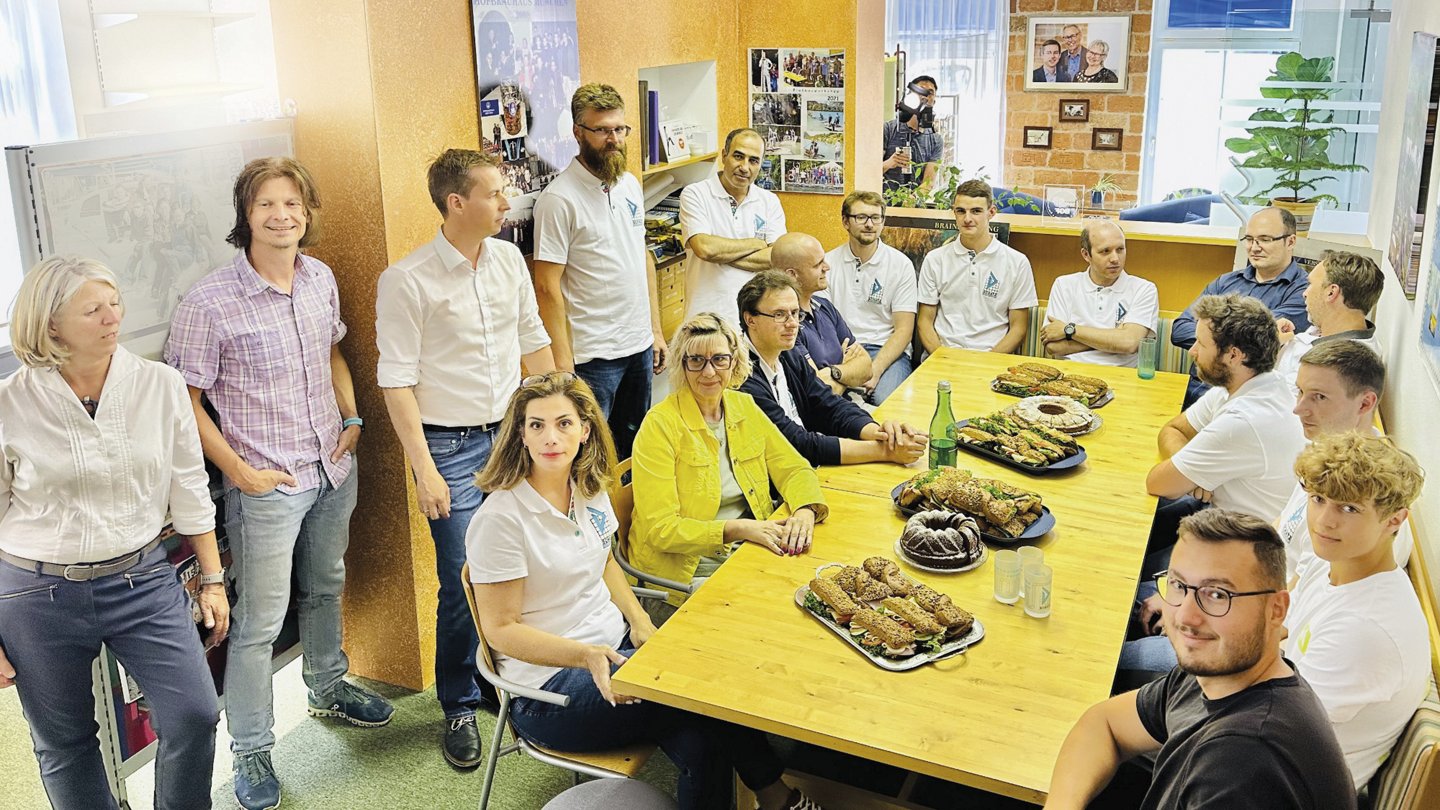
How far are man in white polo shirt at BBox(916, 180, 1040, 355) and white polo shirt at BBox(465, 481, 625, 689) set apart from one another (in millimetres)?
2984

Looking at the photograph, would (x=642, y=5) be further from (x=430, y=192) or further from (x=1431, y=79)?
(x=1431, y=79)

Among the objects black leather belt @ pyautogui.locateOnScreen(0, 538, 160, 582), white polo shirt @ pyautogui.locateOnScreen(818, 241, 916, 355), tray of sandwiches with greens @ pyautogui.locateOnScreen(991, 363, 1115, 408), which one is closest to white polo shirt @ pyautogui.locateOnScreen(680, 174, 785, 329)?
white polo shirt @ pyautogui.locateOnScreen(818, 241, 916, 355)

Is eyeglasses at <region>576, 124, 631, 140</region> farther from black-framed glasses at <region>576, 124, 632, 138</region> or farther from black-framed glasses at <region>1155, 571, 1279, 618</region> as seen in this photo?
black-framed glasses at <region>1155, 571, 1279, 618</region>

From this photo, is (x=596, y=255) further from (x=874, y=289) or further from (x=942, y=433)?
(x=874, y=289)

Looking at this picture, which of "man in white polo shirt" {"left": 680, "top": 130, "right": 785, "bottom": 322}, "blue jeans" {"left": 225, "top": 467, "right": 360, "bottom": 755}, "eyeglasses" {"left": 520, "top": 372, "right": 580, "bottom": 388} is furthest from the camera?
"man in white polo shirt" {"left": 680, "top": 130, "right": 785, "bottom": 322}

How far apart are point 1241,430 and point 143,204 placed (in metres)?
3.11

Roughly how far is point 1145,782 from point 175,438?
2.53 m

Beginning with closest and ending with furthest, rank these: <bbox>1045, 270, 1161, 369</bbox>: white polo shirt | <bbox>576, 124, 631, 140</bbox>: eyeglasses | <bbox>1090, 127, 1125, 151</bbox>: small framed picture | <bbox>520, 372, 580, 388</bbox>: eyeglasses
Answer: <bbox>520, 372, 580, 388</bbox>: eyeglasses
<bbox>576, 124, 631, 140</bbox>: eyeglasses
<bbox>1045, 270, 1161, 369</bbox>: white polo shirt
<bbox>1090, 127, 1125, 151</bbox>: small framed picture

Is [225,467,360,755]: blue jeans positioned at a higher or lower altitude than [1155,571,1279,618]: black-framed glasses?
lower

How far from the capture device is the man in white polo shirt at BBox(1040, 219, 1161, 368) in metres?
5.23

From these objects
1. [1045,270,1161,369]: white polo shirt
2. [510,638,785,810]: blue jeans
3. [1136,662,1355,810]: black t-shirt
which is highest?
[1045,270,1161,369]: white polo shirt

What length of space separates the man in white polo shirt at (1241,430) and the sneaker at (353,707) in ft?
8.22

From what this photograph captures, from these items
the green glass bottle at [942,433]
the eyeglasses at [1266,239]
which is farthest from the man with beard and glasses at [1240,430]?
the eyeglasses at [1266,239]

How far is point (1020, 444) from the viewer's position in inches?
149
